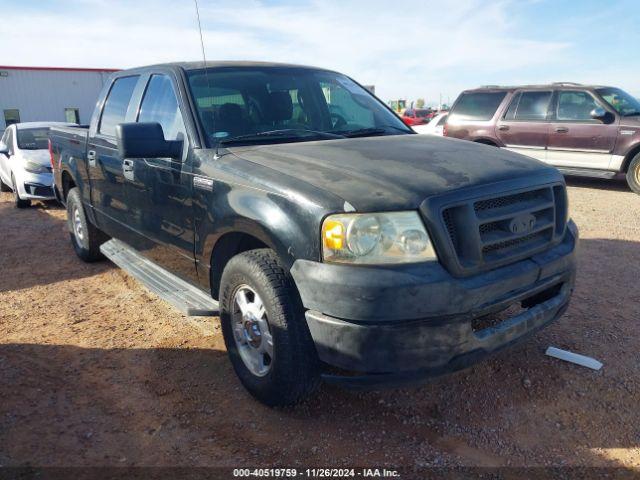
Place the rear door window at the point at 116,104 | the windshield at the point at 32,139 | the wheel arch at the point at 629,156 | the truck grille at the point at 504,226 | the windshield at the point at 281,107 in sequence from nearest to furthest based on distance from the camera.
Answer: the truck grille at the point at 504,226, the windshield at the point at 281,107, the rear door window at the point at 116,104, the wheel arch at the point at 629,156, the windshield at the point at 32,139

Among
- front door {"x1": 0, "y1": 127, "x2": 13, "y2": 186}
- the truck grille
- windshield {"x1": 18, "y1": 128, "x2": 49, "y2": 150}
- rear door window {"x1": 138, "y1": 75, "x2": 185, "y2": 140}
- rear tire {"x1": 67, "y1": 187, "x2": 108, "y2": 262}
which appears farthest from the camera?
front door {"x1": 0, "y1": 127, "x2": 13, "y2": 186}

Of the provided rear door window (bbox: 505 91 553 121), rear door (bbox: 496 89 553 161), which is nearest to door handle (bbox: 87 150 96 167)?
rear door (bbox: 496 89 553 161)

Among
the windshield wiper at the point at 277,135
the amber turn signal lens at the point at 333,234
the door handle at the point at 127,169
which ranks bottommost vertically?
the amber turn signal lens at the point at 333,234

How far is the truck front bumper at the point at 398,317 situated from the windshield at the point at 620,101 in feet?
28.5

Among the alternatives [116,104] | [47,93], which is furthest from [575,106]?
[47,93]

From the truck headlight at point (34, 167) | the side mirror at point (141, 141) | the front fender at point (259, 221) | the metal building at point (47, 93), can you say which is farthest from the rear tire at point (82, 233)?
the metal building at point (47, 93)

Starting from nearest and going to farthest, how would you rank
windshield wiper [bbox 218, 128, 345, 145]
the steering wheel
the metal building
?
windshield wiper [bbox 218, 128, 345, 145] → the steering wheel → the metal building

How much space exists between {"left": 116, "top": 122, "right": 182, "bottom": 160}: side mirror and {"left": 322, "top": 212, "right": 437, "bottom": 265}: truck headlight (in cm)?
139

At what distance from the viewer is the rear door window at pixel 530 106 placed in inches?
401

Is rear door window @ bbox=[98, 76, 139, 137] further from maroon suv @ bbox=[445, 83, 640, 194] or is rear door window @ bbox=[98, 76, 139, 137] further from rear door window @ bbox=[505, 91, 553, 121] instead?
rear door window @ bbox=[505, 91, 553, 121]

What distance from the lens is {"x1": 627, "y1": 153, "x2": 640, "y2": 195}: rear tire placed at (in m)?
9.15

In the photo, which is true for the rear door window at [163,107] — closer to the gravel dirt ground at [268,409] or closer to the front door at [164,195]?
the front door at [164,195]

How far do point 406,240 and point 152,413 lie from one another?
69.3 inches

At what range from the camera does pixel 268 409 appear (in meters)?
2.94
